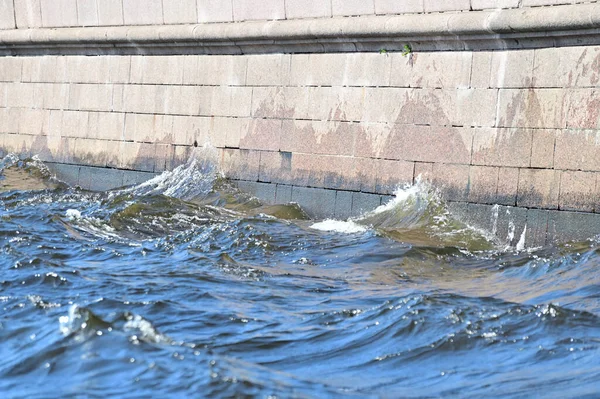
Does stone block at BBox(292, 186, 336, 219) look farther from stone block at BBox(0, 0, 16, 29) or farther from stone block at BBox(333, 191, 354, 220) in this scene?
stone block at BBox(0, 0, 16, 29)

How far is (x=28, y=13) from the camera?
13.6 meters

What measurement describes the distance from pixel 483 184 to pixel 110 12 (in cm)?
573

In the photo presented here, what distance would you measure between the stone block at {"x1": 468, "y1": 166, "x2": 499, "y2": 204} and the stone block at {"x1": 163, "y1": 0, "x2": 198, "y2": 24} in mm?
4126

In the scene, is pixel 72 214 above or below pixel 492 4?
below

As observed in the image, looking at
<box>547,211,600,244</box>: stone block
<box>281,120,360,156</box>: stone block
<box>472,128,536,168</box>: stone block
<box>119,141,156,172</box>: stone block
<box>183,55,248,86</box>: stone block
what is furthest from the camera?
<box>119,141,156,172</box>: stone block

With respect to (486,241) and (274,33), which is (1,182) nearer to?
(274,33)

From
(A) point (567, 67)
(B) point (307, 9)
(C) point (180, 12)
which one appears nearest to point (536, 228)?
(A) point (567, 67)

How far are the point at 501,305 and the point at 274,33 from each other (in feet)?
17.4

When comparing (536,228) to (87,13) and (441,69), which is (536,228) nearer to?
(441,69)

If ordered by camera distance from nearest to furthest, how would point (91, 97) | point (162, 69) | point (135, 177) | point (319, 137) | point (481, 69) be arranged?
point (481, 69), point (319, 137), point (162, 69), point (135, 177), point (91, 97)

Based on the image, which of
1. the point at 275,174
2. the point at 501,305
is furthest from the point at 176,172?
the point at 501,305

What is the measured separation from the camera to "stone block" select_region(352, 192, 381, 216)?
9.60 meters

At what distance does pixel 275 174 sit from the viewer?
10570 millimetres

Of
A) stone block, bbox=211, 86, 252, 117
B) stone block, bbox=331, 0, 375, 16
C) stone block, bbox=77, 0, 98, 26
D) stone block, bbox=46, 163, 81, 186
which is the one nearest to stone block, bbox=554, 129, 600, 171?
stone block, bbox=331, 0, 375, 16
